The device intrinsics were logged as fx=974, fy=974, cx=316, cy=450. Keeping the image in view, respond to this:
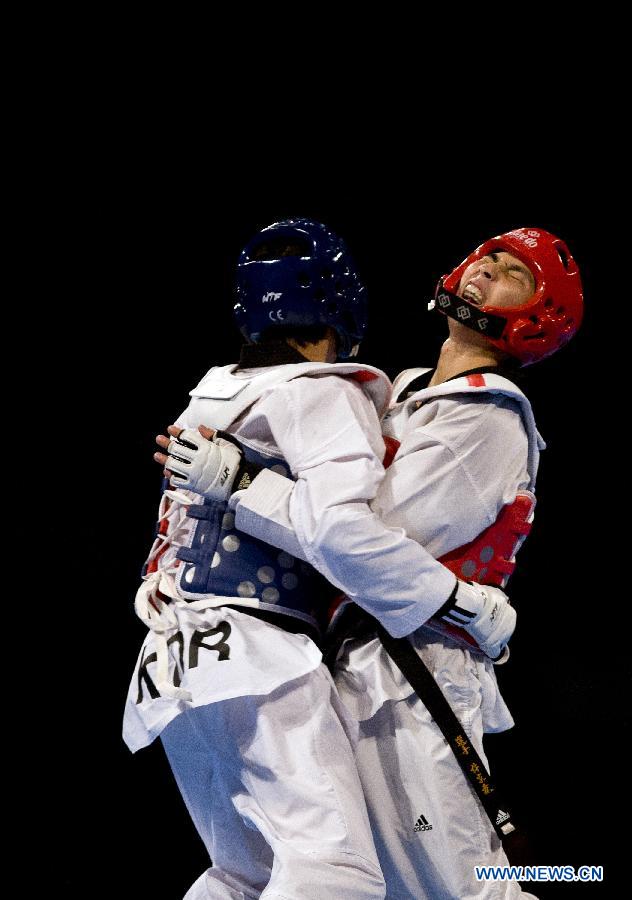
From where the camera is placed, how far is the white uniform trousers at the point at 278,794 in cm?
232

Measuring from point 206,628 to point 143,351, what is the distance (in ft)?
8.72

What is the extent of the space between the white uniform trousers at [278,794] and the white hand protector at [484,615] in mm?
410

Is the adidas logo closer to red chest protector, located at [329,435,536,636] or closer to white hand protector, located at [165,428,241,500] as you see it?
red chest protector, located at [329,435,536,636]

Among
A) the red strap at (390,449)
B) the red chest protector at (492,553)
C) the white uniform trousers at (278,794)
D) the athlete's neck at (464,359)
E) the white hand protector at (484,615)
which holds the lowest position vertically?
the white uniform trousers at (278,794)

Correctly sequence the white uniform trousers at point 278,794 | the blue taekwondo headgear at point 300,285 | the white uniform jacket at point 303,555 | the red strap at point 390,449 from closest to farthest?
the white uniform trousers at point 278,794 < the white uniform jacket at point 303,555 < the blue taekwondo headgear at point 300,285 < the red strap at point 390,449

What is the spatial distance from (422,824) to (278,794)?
48cm

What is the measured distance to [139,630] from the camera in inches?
185

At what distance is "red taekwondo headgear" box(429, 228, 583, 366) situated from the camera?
3.06 meters

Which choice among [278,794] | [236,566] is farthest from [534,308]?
[278,794]

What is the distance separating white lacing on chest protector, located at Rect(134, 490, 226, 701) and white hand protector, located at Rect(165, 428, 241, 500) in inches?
5.9

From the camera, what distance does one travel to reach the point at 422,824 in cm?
265

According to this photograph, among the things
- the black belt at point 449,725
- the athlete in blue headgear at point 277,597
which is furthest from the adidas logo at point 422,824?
the athlete in blue headgear at point 277,597

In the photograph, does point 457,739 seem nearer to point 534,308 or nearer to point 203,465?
point 203,465

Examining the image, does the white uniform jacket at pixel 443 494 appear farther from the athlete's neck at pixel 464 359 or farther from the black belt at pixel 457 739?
the athlete's neck at pixel 464 359
